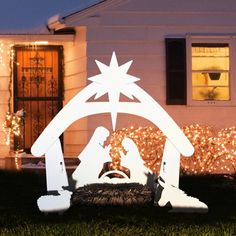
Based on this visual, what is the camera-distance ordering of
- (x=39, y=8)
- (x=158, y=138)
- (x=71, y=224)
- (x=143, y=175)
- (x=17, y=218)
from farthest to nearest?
(x=39, y=8) → (x=158, y=138) → (x=143, y=175) → (x=17, y=218) → (x=71, y=224)

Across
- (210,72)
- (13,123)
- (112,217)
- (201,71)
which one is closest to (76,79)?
(13,123)

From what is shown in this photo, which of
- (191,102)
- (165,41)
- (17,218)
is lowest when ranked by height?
(17,218)

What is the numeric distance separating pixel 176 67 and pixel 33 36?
9.93ft

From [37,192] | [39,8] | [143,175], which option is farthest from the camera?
[39,8]

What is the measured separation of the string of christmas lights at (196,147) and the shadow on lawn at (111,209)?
2.15 meters

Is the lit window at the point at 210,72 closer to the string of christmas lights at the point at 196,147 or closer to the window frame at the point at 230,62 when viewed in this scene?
the window frame at the point at 230,62

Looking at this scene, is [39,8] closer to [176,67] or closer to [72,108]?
[176,67]

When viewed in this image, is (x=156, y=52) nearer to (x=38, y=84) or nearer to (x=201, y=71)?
(x=201, y=71)

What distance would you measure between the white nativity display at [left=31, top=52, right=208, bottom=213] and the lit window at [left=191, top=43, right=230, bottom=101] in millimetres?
5604

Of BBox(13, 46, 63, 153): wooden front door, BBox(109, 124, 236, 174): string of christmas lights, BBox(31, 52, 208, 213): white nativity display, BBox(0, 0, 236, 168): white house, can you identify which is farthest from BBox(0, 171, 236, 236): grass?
BBox(13, 46, 63, 153): wooden front door

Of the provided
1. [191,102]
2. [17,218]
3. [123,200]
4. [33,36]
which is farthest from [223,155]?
[17,218]

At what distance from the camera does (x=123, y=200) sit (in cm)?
1128

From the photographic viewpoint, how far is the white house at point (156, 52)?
16469 mm

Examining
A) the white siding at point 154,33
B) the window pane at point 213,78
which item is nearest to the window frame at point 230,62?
the white siding at point 154,33
